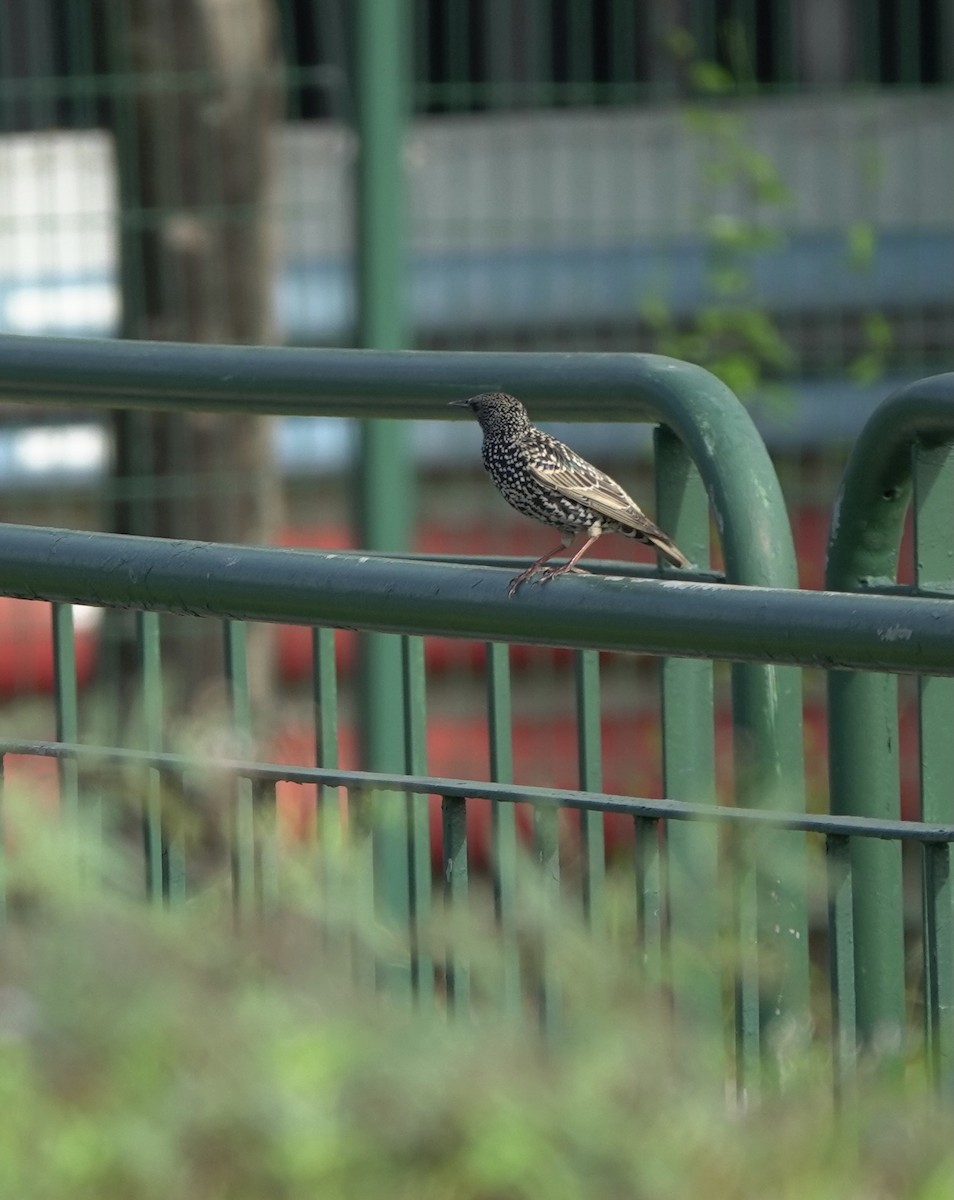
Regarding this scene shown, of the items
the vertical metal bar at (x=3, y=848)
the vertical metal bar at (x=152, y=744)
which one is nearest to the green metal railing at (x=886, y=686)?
the vertical metal bar at (x=152, y=744)

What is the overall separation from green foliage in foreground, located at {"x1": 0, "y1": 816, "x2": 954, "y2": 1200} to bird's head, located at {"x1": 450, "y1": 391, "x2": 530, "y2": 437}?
1334 mm

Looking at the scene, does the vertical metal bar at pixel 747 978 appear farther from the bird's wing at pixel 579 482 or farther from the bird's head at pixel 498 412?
the bird's wing at pixel 579 482

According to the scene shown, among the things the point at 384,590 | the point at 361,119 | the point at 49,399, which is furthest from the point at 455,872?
the point at 361,119

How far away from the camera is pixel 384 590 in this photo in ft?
7.81

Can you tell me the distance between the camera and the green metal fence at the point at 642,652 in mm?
2168

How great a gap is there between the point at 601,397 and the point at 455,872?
87 cm

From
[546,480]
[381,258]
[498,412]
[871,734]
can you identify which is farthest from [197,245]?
[871,734]

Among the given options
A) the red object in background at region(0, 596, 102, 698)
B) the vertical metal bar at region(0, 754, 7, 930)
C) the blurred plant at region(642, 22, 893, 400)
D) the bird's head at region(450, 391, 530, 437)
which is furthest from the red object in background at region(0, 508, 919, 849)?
the vertical metal bar at region(0, 754, 7, 930)

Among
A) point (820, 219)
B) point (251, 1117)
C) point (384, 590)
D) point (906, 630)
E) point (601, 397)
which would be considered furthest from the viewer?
point (820, 219)

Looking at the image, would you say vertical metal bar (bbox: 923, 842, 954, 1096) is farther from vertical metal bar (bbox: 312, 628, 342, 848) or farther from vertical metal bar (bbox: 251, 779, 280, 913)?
vertical metal bar (bbox: 312, 628, 342, 848)

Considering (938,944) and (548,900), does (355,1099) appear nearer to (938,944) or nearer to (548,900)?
(548,900)

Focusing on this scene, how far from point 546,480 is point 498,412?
0.79ft

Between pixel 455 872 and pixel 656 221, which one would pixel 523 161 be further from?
pixel 455 872

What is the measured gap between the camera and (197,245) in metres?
6.88
